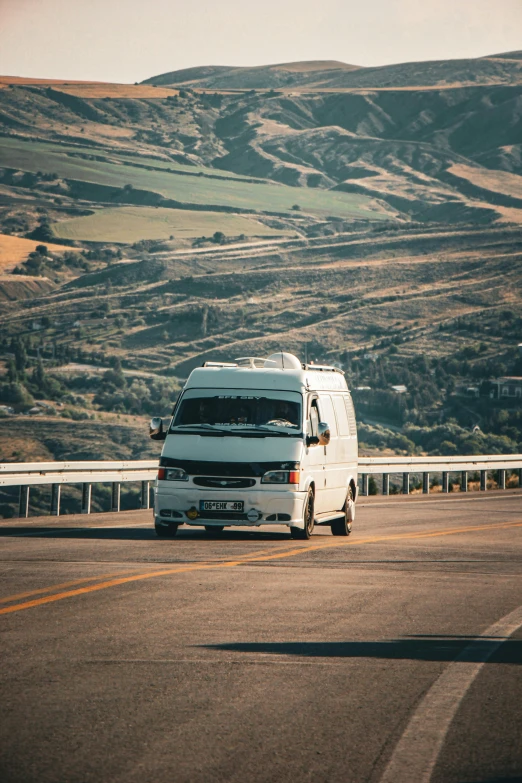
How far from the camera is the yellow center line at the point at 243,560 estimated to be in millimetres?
10562

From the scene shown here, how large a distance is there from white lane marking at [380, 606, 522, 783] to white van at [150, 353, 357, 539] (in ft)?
23.9

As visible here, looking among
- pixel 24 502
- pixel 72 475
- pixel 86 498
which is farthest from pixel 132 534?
pixel 86 498

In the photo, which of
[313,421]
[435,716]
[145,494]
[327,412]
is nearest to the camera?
[435,716]

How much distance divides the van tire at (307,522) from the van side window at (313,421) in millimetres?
871

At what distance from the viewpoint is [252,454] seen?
16.7m

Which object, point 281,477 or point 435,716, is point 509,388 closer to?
point 281,477

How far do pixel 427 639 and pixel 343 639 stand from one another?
593 mm

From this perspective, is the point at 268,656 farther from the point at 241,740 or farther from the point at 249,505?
the point at 249,505

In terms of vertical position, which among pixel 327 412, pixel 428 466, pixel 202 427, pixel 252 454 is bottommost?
pixel 428 466

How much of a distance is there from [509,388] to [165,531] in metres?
165

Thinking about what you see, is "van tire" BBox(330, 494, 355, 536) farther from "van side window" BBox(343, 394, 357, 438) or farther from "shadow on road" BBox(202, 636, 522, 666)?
"shadow on road" BBox(202, 636, 522, 666)

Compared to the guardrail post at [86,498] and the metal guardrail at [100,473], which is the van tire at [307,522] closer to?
the metal guardrail at [100,473]

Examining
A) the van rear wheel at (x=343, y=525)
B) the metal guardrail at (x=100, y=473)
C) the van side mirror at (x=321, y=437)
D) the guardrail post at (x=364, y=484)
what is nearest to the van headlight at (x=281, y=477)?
the van side mirror at (x=321, y=437)

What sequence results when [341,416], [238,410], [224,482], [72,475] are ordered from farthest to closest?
[72,475], [341,416], [238,410], [224,482]
